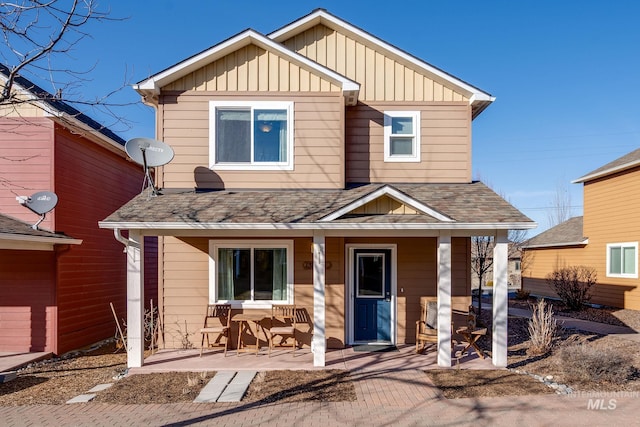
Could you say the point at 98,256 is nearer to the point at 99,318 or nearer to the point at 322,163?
the point at 99,318

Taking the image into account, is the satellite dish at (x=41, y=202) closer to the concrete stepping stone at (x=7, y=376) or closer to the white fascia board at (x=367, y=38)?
the concrete stepping stone at (x=7, y=376)

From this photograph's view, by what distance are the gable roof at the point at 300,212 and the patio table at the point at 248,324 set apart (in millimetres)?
2040

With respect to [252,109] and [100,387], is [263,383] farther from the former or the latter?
[252,109]

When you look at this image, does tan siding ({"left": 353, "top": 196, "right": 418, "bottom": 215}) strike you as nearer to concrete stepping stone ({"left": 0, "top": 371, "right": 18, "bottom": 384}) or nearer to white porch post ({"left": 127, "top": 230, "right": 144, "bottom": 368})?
white porch post ({"left": 127, "top": 230, "right": 144, "bottom": 368})

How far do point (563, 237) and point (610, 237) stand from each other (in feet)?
12.3

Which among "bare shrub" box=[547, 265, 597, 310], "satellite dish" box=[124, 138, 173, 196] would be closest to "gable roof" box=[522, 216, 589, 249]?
"bare shrub" box=[547, 265, 597, 310]

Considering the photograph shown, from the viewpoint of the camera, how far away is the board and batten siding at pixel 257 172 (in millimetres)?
9039

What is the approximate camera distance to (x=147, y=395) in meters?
6.27

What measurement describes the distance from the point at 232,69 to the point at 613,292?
1533 centimetres

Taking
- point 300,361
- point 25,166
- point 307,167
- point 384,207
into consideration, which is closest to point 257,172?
point 307,167

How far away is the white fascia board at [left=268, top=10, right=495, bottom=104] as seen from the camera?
31.0 feet

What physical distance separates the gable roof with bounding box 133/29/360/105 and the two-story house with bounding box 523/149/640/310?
11107mm

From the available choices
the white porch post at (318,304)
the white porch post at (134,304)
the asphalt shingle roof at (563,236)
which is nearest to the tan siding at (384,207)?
the white porch post at (318,304)

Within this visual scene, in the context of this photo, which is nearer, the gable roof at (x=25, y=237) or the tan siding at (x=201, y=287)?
the gable roof at (x=25, y=237)
